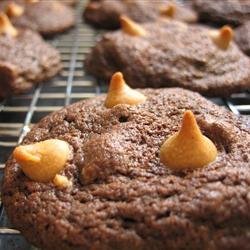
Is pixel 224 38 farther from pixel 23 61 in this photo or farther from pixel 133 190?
pixel 133 190

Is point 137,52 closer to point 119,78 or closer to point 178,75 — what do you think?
point 178,75

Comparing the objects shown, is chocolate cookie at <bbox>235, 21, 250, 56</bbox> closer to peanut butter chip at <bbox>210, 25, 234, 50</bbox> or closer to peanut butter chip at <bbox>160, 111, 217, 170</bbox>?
peanut butter chip at <bbox>210, 25, 234, 50</bbox>

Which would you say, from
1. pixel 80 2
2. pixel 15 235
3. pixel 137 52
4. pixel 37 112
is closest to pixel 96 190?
pixel 15 235

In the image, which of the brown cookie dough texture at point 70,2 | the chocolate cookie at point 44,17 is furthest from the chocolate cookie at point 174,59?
the brown cookie dough texture at point 70,2

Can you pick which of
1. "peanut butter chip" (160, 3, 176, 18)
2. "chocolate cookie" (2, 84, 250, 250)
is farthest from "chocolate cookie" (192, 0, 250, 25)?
"chocolate cookie" (2, 84, 250, 250)

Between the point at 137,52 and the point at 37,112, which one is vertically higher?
the point at 137,52

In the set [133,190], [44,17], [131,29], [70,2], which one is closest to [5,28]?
[44,17]
